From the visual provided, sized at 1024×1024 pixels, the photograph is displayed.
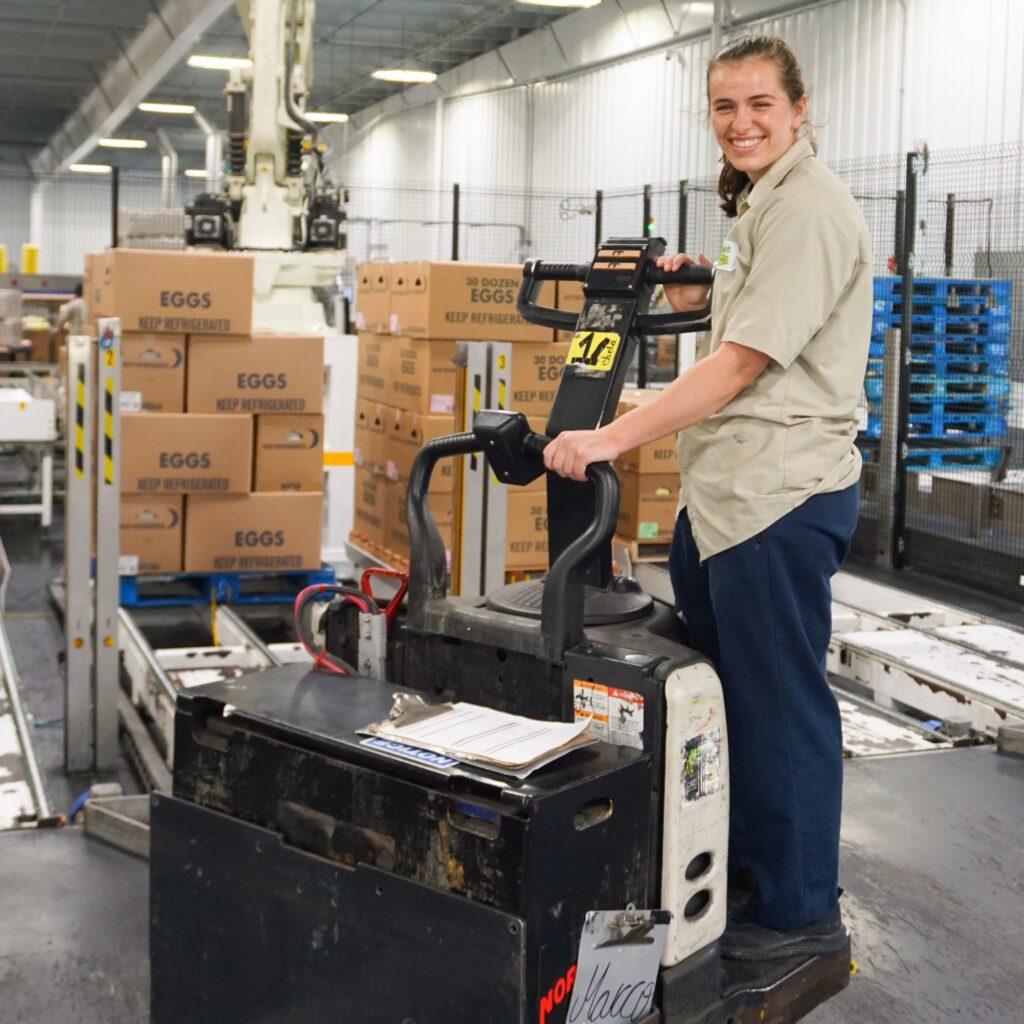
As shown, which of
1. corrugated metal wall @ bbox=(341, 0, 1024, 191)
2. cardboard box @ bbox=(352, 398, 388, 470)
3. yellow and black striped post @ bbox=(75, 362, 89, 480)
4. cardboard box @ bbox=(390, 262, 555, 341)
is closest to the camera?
yellow and black striped post @ bbox=(75, 362, 89, 480)

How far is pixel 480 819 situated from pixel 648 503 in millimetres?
4792

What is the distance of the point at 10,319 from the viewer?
35.5ft

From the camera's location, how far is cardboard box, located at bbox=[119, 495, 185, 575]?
6109mm

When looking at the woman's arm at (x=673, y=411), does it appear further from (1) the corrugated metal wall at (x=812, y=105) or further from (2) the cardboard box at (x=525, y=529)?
(1) the corrugated metal wall at (x=812, y=105)

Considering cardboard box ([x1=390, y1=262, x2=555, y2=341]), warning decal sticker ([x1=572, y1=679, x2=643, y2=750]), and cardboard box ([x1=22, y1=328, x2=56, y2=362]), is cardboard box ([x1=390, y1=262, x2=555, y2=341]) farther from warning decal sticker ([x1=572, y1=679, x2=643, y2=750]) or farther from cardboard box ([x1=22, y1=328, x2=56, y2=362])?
cardboard box ([x1=22, y1=328, x2=56, y2=362])

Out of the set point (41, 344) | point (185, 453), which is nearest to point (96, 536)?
point (185, 453)

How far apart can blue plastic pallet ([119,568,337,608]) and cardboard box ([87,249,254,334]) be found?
115cm

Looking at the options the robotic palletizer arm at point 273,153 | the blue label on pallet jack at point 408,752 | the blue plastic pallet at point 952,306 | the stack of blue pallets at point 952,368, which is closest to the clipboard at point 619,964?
the blue label on pallet jack at point 408,752

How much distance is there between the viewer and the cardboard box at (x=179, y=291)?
19.7ft

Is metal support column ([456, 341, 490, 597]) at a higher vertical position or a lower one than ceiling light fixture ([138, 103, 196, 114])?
lower

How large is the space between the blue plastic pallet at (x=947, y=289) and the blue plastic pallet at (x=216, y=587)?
4312 mm

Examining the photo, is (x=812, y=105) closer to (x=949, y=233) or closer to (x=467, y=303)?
(x=949, y=233)

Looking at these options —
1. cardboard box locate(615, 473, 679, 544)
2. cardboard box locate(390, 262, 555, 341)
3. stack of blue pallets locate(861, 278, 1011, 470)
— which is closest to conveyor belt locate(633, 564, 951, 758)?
cardboard box locate(615, 473, 679, 544)

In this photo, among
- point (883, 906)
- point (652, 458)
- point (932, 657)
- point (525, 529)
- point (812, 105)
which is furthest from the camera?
point (812, 105)
